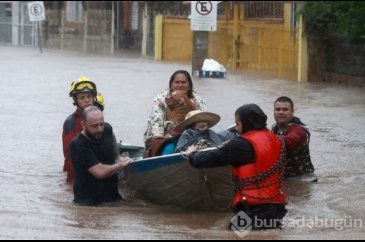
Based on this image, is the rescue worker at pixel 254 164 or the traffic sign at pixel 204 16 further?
the traffic sign at pixel 204 16

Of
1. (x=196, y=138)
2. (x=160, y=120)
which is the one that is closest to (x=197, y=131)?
(x=196, y=138)

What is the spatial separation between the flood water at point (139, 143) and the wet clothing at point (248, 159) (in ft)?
0.56

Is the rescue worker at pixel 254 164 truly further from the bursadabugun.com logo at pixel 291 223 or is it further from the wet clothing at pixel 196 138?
the wet clothing at pixel 196 138

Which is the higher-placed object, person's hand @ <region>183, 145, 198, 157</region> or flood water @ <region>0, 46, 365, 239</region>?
person's hand @ <region>183, 145, 198, 157</region>

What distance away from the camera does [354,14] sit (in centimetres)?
2469

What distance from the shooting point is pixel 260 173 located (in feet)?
27.6

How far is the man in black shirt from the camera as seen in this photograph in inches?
385

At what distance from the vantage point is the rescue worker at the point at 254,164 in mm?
8391

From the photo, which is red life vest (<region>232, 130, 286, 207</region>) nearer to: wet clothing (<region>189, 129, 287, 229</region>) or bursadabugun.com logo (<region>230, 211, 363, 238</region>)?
wet clothing (<region>189, 129, 287, 229</region>)

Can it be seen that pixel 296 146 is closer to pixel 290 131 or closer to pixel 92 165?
pixel 290 131

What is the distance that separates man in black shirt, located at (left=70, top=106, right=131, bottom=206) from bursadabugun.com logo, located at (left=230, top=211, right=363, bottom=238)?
5.41 feet

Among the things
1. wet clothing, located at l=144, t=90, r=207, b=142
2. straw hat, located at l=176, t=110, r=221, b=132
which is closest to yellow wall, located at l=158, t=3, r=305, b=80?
wet clothing, located at l=144, t=90, r=207, b=142

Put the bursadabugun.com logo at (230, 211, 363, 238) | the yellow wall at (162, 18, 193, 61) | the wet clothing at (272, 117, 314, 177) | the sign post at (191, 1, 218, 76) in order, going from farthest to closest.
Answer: the yellow wall at (162, 18, 193, 61) < the sign post at (191, 1, 218, 76) < the wet clothing at (272, 117, 314, 177) < the bursadabugun.com logo at (230, 211, 363, 238)

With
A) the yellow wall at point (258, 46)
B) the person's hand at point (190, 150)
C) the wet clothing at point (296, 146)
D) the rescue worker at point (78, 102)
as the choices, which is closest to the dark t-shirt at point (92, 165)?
the person's hand at point (190, 150)
